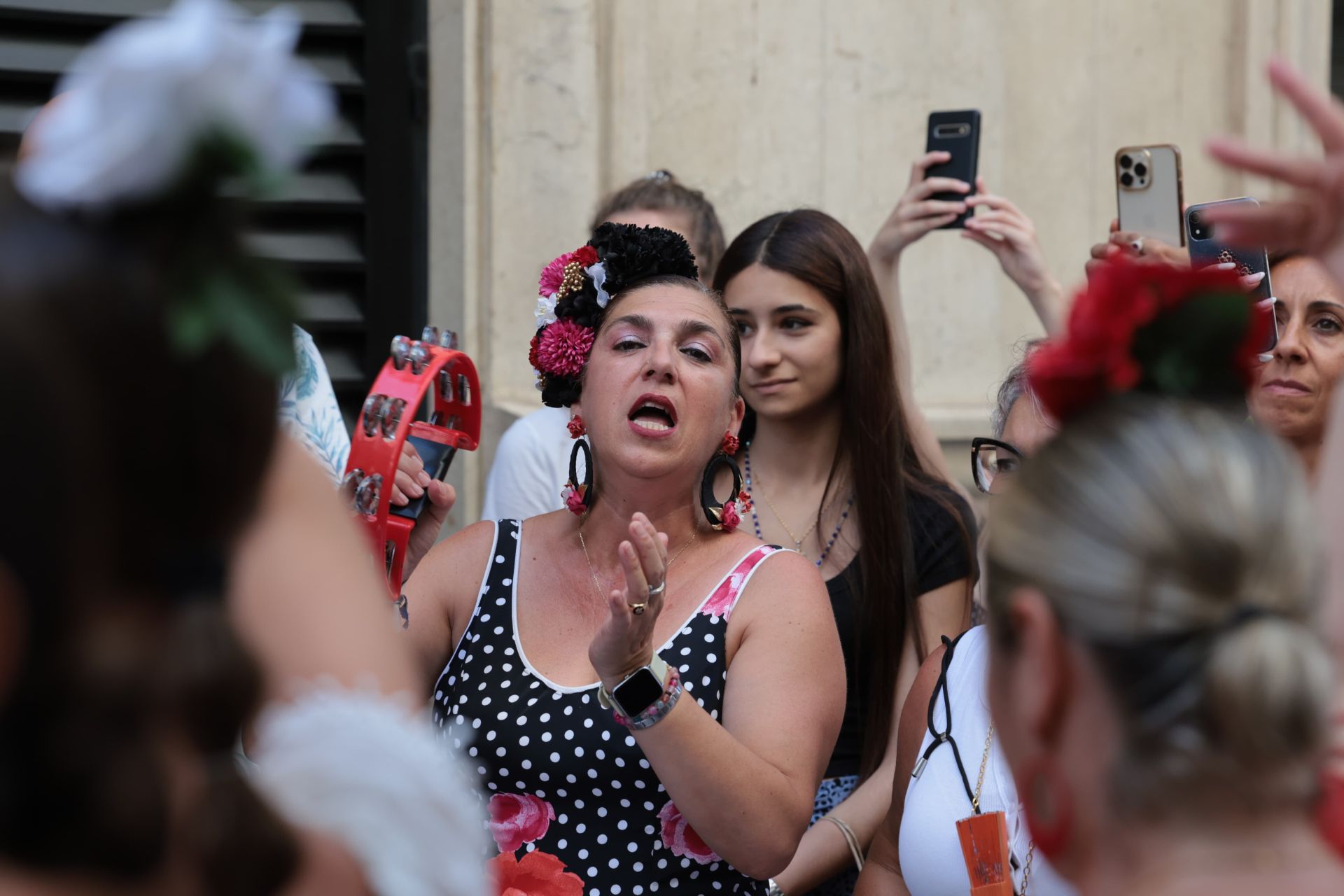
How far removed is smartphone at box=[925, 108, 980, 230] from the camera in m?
3.79

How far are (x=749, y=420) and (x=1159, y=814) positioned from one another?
2.72m

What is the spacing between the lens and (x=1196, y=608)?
1.14 metres

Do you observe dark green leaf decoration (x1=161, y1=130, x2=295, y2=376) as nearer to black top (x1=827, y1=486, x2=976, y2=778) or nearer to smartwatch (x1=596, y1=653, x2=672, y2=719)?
smartwatch (x1=596, y1=653, x2=672, y2=719)

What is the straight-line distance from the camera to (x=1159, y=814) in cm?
113

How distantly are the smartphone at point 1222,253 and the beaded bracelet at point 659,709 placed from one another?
114 centimetres

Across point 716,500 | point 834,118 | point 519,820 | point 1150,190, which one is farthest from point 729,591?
point 834,118

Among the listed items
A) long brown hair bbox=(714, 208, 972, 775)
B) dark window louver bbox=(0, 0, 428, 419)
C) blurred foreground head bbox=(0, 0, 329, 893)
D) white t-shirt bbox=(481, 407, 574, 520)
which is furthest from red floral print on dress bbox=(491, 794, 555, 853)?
dark window louver bbox=(0, 0, 428, 419)

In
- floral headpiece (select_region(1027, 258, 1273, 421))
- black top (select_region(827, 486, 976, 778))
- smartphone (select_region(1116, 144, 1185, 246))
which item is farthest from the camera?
smartphone (select_region(1116, 144, 1185, 246))

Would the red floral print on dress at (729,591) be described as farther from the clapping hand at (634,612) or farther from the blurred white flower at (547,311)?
the blurred white flower at (547,311)

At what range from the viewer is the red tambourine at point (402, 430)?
2.66 metres

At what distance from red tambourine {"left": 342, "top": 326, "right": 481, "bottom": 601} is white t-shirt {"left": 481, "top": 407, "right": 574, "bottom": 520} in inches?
29.6

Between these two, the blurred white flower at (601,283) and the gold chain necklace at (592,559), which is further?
the blurred white flower at (601,283)

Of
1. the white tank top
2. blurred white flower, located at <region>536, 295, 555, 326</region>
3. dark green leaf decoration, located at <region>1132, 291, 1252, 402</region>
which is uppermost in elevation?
dark green leaf decoration, located at <region>1132, 291, 1252, 402</region>

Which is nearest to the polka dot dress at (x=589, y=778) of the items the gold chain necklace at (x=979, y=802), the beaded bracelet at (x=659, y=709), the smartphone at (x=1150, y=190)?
the beaded bracelet at (x=659, y=709)
